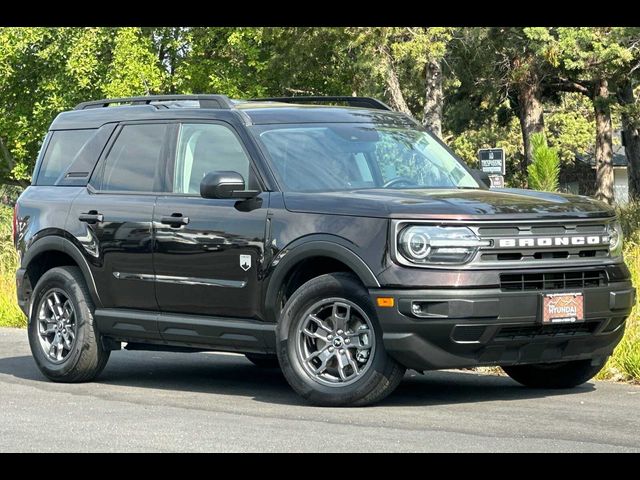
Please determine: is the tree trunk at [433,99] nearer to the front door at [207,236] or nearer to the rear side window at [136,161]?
the rear side window at [136,161]

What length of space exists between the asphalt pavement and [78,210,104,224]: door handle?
1.25 metres

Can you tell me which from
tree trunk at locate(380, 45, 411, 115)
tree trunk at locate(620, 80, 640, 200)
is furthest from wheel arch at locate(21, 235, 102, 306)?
tree trunk at locate(620, 80, 640, 200)

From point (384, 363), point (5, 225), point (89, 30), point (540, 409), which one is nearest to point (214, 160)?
point (384, 363)

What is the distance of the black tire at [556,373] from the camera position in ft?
32.1

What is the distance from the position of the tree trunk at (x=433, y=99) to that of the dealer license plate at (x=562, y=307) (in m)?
22.8

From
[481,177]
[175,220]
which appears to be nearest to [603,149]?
[481,177]

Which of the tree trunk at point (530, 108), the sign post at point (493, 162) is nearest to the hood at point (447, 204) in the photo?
the sign post at point (493, 162)

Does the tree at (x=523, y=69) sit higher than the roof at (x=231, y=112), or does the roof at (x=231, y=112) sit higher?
the tree at (x=523, y=69)

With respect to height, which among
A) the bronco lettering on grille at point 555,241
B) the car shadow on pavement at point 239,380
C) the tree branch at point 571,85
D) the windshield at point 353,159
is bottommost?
the car shadow on pavement at point 239,380

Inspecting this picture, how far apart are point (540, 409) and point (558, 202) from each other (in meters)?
1.37

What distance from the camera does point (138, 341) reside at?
1044cm
